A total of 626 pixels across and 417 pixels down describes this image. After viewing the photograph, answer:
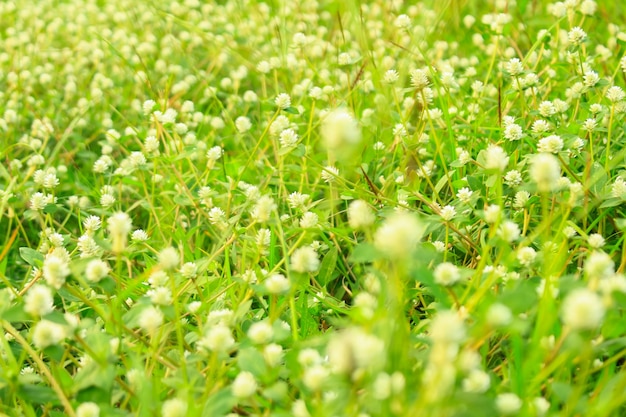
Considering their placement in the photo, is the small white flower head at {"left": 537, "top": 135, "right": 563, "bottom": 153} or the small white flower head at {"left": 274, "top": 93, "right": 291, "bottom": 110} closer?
the small white flower head at {"left": 537, "top": 135, "right": 563, "bottom": 153}

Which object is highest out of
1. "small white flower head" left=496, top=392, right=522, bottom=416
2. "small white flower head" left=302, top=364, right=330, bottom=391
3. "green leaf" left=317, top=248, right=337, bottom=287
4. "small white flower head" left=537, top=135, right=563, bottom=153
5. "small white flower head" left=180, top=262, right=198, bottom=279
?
"small white flower head" left=537, top=135, right=563, bottom=153

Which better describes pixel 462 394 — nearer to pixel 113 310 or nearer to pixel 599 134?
pixel 113 310

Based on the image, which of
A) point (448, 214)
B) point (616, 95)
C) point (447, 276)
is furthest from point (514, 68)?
point (447, 276)

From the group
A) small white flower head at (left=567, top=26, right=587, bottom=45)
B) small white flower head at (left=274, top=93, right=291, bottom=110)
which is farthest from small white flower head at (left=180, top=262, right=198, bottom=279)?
small white flower head at (left=567, top=26, right=587, bottom=45)

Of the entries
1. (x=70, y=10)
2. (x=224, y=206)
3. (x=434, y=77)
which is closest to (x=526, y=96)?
(x=434, y=77)

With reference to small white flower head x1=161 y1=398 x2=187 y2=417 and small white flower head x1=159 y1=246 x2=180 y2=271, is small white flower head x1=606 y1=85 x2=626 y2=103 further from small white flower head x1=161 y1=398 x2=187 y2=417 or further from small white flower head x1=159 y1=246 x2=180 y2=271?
small white flower head x1=161 y1=398 x2=187 y2=417

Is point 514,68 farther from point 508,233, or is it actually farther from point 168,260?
point 168,260
